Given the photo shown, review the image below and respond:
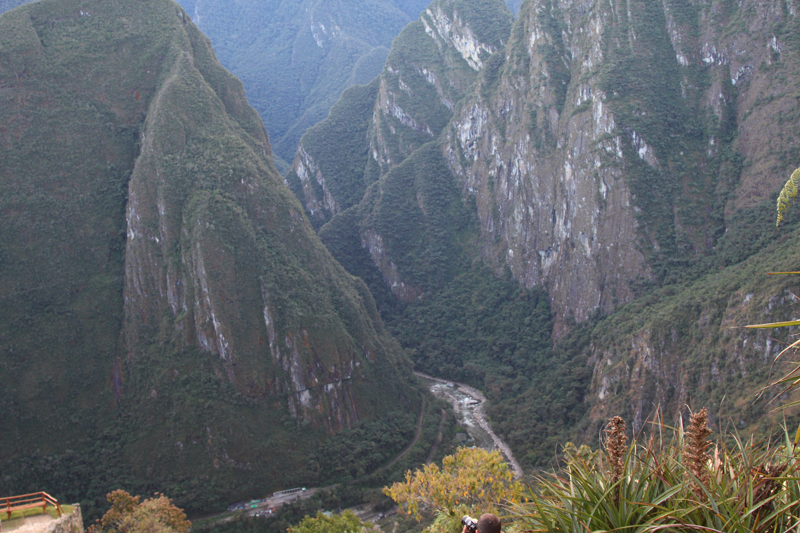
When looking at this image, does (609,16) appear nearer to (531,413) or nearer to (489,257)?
(489,257)

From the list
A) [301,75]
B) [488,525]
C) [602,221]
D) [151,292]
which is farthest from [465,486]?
[301,75]

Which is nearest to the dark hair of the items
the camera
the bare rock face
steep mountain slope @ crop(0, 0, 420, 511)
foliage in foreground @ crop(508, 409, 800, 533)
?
the camera

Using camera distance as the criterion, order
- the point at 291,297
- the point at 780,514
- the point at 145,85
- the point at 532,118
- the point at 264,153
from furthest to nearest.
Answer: the point at 532,118 → the point at 264,153 → the point at 145,85 → the point at 291,297 → the point at 780,514

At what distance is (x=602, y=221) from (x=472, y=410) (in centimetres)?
2655

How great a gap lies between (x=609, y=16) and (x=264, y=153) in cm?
4661

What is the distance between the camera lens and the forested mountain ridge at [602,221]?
162 feet

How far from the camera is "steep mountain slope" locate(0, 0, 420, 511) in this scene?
47.9 metres

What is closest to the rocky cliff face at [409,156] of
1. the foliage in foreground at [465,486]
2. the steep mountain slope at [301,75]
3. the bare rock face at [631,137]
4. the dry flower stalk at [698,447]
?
the bare rock face at [631,137]

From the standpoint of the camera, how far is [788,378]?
6.14 metres

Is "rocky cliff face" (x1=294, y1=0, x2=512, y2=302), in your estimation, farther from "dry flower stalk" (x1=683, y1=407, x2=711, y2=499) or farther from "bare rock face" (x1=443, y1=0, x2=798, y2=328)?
"dry flower stalk" (x1=683, y1=407, x2=711, y2=499)

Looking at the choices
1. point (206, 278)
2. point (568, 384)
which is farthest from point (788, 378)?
point (568, 384)

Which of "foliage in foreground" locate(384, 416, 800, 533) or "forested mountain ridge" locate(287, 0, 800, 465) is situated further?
"forested mountain ridge" locate(287, 0, 800, 465)

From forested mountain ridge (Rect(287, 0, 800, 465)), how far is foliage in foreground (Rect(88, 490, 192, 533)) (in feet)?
109

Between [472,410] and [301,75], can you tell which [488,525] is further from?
[301,75]
